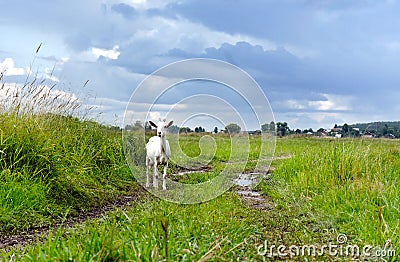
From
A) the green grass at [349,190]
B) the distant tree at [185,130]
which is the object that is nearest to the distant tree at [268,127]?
the green grass at [349,190]

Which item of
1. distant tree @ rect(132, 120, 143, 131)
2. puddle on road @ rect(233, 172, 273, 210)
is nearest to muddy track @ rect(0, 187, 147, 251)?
distant tree @ rect(132, 120, 143, 131)

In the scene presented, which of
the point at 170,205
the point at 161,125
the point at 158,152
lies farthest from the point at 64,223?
the point at 158,152

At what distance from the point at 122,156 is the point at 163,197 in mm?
2515

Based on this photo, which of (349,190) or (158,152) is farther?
(158,152)

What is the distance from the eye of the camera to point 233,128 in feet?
31.3

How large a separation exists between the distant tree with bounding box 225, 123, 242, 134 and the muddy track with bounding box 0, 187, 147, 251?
82.1 inches

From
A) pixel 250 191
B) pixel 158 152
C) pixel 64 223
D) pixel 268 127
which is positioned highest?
pixel 268 127

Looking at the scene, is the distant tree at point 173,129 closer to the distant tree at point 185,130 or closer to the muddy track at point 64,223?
the distant tree at point 185,130

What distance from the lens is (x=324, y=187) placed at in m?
7.80

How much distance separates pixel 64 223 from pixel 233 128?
4.03 m

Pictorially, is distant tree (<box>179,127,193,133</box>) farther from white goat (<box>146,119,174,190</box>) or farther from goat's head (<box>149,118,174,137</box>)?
goat's head (<box>149,118,174,137</box>)

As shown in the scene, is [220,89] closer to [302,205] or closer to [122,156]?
[302,205]

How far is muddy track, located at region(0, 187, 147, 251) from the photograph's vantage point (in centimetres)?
580

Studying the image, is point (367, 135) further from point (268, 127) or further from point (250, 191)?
point (250, 191)
